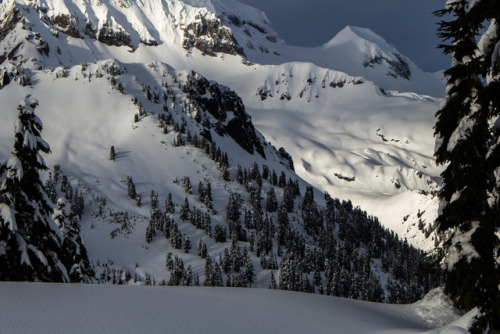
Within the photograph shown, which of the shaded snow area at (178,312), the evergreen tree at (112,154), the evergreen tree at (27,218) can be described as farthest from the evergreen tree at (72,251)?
the evergreen tree at (112,154)

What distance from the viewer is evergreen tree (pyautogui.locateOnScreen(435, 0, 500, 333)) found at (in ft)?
36.2

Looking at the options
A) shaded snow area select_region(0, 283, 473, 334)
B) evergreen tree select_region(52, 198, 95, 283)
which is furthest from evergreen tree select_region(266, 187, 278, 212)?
shaded snow area select_region(0, 283, 473, 334)

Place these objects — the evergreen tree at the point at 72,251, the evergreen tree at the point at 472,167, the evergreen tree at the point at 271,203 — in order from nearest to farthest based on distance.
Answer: the evergreen tree at the point at 472,167
the evergreen tree at the point at 72,251
the evergreen tree at the point at 271,203

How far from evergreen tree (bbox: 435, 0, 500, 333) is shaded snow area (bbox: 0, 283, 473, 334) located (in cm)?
117

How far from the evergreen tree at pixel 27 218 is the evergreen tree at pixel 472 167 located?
1727 cm

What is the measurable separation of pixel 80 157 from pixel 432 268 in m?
198

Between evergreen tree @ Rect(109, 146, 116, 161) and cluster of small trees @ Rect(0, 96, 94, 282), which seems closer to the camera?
cluster of small trees @ Rect(0, 96, 94, 282)

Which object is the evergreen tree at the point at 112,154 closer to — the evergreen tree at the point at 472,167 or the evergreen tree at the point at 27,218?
the evergreen tree at the point at 27,218

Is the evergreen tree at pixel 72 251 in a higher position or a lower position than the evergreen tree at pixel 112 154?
lower

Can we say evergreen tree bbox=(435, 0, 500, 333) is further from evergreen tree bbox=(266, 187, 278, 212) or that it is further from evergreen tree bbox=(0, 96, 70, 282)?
evergreen tree bbox=(266, 187, 278, 212)

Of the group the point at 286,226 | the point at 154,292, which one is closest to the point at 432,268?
the point at 154,292

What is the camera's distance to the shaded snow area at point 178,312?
10039 mm

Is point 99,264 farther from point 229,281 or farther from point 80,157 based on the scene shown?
point 80,157

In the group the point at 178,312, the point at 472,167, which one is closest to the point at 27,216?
the point at 178,312
